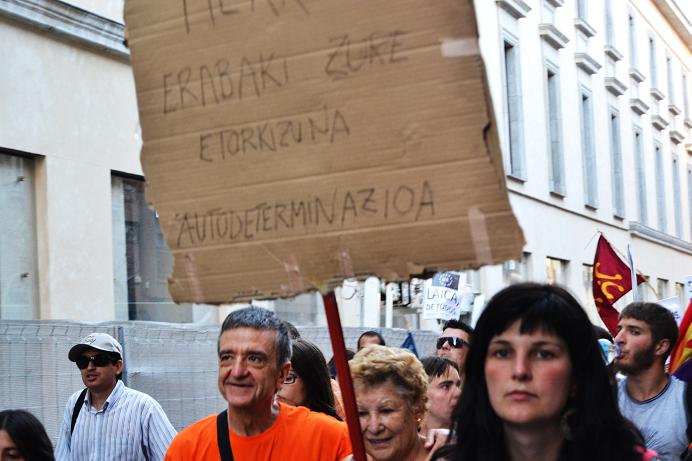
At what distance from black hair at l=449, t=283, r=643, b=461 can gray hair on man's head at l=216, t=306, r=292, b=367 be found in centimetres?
155

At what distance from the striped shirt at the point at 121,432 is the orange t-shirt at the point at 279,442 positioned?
101 inches

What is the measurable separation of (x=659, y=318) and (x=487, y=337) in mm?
4161

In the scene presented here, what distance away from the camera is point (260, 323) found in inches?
200

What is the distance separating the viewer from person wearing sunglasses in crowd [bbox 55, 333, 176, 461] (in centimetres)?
754

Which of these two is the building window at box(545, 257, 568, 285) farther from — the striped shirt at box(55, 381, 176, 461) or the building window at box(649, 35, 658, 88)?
the striped shirt at box(55, 381, 176, 461)

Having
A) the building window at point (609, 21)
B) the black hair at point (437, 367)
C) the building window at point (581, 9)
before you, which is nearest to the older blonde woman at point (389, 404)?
the black hair at point (437, 367)

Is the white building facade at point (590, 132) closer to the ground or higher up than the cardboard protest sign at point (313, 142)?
higher up

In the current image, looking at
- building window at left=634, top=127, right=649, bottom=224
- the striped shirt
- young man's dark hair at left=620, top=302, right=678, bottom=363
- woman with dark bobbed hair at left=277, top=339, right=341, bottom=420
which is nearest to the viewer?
woman with dark bobbed hair at left=277, top=339, right=341, bottom=420

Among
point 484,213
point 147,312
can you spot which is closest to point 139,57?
point 484,213

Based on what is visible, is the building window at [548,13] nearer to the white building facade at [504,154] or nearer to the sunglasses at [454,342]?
the white building facade at [504,154]

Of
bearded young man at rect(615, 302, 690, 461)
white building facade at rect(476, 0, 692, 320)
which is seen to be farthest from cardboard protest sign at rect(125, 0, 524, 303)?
white building facade at rect(476, 0, 692, 320)

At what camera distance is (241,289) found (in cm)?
376

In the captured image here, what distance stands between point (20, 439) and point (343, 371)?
2467 mm

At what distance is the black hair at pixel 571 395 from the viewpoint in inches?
135
